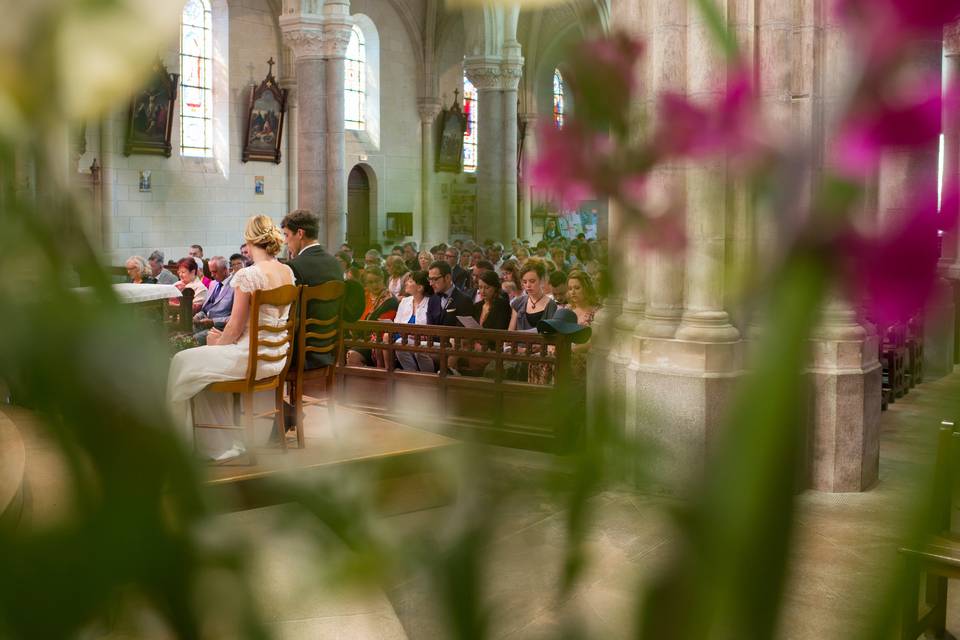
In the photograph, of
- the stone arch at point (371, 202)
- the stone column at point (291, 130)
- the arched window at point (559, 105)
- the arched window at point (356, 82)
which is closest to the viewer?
the arched window at point (559, 105)

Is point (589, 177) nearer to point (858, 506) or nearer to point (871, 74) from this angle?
point (871, 74)

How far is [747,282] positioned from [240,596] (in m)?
0.16

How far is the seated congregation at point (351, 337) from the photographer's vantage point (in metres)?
5.08

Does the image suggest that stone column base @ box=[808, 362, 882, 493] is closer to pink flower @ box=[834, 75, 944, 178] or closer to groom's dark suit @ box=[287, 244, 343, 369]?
groom's dark suit @ box=[287, 244, 343, 369]

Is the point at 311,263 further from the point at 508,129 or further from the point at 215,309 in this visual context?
the point at 508,129

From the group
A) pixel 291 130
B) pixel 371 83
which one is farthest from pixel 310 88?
pixel 371 83

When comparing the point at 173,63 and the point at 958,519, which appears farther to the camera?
the point at 173,63

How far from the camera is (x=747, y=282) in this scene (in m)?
0.27

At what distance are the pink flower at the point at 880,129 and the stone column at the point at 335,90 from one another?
15.3 meters

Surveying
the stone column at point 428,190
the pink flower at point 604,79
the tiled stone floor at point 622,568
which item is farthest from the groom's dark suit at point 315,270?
the stone column at point 428,190

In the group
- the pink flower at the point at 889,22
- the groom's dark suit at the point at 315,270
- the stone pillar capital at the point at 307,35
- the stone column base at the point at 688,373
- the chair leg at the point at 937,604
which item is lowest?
the chair leg at the point at 937,604

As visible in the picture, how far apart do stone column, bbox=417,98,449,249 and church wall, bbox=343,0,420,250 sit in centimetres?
13

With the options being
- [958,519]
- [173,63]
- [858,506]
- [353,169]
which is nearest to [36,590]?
[958,519]

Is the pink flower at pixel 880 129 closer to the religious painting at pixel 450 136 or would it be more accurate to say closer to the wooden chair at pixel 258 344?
the wooden chair at pixel 258 344
